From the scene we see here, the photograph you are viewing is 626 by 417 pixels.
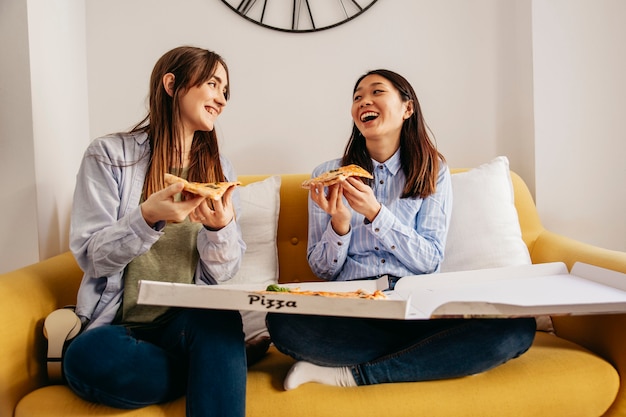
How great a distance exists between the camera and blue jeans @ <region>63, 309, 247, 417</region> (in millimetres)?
1152

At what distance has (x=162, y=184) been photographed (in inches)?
59.0

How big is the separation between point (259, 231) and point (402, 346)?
2.10ft

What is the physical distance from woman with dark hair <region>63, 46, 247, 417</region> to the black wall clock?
2.29 feet

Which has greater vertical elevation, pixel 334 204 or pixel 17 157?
pixel 17 157

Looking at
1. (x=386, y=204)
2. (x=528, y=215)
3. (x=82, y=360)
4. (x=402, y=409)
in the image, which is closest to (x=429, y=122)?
(x=528, y=215)

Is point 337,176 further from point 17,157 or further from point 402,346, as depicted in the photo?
point 17,157

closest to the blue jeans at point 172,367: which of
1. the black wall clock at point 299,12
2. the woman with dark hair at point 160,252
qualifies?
the woman with dark hair at point 160,252

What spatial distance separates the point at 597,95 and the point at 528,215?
1.98ft

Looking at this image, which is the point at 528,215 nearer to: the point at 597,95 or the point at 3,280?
the point at 597,95

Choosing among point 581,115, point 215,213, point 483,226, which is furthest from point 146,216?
point 581,115

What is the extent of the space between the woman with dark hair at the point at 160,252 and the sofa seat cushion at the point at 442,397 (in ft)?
0.25

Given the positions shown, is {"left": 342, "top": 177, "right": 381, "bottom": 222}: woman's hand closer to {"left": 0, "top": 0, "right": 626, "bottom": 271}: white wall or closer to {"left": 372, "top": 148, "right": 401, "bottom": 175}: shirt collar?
{"left": 372, "top": 148, "right": 401, "bottom": 175}: shirt collar

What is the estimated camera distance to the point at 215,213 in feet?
4.60

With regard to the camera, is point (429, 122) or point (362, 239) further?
point (429, 122)
